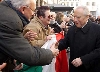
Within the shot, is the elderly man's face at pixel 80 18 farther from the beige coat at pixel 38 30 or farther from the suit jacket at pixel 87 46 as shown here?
the beige coat at pixel 38 30

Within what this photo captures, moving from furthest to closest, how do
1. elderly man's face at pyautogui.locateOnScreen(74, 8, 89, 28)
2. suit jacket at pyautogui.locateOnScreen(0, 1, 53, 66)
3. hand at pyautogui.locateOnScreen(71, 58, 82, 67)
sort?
elderly man's face at pyautogui.locateOnScreen(74, 8, 89, 28) < hand at pyautogui.locateOnScreen(71, 58, 82, 67) < suit jacket at pyautogui.locateOnScreen(0, 1, 53, 66)

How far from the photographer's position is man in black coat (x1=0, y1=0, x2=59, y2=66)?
2545mm

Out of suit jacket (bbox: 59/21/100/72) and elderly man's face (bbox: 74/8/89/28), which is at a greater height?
elderly man's face (bbox: 74/8/89/28)

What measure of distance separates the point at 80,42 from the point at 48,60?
166 centimetres

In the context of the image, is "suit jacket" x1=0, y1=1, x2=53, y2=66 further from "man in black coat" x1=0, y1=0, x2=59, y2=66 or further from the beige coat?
the beige coat

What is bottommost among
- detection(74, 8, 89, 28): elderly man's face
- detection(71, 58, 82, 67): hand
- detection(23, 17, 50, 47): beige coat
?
detection(71, 58, 82, 67): hand

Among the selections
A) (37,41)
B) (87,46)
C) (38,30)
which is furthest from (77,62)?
(38,30)

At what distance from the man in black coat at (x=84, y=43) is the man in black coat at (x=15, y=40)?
155cm

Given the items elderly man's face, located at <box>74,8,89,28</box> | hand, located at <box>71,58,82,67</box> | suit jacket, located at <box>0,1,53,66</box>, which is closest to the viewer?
suit jacket, located at <box>0,1,53,66</box>

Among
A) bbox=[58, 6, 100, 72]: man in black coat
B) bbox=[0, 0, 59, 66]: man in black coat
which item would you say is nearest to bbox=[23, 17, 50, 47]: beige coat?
bbox=[58, 6, 100, 72]: man in black coat

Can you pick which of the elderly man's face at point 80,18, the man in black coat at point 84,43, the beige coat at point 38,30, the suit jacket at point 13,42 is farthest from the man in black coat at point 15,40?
the elderly man's face at point 80,18

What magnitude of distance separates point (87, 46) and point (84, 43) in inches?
2.9

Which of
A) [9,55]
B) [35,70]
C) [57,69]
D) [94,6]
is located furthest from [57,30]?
[94,6]

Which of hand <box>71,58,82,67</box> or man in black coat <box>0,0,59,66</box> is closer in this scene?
man in black coat <box>0,0,59,66</box>
